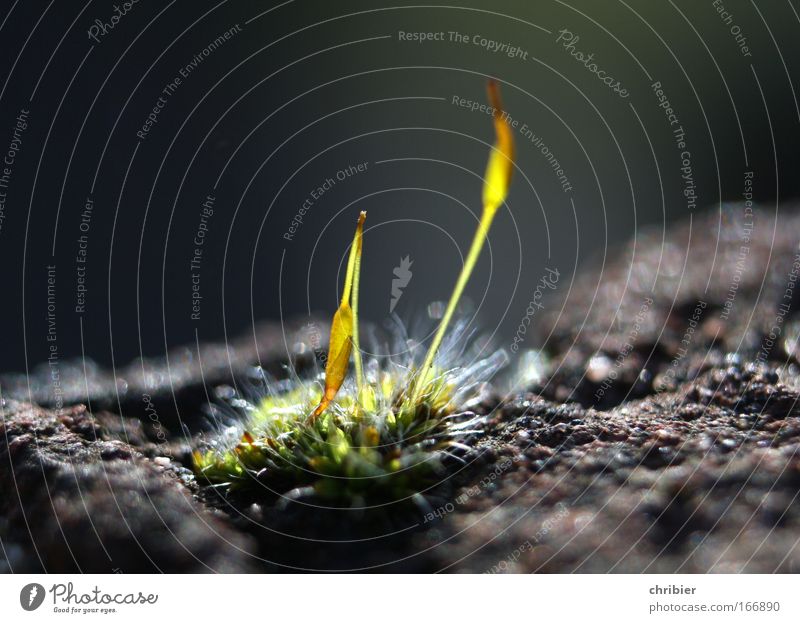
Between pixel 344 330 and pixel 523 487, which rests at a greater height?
pixel 344 330

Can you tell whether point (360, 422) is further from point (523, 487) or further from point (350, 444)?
point (523, 487)

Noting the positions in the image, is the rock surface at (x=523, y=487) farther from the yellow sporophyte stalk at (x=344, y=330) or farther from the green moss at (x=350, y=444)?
the yellow sporophyte stalk at (x=344, y=330)

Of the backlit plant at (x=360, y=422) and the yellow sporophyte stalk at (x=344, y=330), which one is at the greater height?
the yellow sporophyte stalk at (x=344, y=330)

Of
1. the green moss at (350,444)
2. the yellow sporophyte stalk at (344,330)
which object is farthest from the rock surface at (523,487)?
the yellow sporophyte stalk at (344,330)

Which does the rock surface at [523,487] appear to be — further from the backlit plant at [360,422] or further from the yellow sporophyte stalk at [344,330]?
the yellow sporophyte stalk at [344,330]

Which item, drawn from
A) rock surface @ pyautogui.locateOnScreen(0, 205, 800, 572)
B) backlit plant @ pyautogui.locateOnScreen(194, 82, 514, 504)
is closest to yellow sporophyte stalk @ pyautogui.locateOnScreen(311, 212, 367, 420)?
backlit plant @ pyautogui.locateOnScreen(194, 82, 514, 504)

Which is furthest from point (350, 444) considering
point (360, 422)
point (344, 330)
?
point (344, 330)
